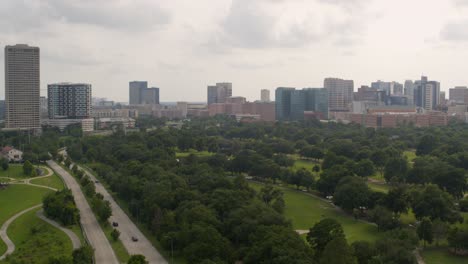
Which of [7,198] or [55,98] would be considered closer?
[7,198]

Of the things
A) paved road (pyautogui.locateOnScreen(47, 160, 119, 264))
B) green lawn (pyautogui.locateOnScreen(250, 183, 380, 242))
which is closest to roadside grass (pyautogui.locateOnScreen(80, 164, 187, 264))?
paved road (pyautogui.locateOnScreen(47, 160, 119, 264))

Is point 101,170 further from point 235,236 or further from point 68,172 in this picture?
point 235,236

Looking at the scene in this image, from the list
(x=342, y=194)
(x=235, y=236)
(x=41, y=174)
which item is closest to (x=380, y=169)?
(x=342, y=194)

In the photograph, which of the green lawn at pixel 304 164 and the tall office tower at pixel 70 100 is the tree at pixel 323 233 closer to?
the green lawn at pixel 304 164

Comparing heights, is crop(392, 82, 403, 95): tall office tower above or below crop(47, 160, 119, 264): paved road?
above

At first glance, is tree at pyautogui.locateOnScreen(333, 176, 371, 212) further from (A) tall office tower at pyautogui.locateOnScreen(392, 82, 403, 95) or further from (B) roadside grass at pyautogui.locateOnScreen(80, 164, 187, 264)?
(A) tall office tower at pyautogui.locateOnScreen(392, 82, 403, 95)

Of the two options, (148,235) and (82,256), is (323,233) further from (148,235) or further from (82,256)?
(82,256)

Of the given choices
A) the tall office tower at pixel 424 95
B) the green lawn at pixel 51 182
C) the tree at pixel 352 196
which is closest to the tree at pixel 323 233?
the tree at pixel 352 196
